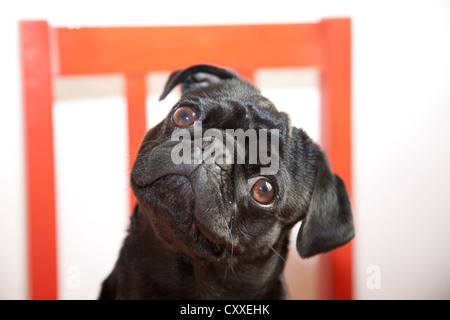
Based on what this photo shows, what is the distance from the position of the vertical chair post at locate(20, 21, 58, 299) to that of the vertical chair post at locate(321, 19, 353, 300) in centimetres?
78

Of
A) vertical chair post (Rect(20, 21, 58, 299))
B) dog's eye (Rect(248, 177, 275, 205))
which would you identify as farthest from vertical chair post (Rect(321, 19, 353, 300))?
vertical chair post (Rect(20, 21, 58, 299))

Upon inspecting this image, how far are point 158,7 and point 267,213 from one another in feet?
2.67

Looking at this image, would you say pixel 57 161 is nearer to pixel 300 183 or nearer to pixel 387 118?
pixel 300 183

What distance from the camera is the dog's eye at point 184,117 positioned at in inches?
37.9

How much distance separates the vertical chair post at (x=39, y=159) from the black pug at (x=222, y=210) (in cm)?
23

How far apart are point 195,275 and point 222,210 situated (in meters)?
0.30

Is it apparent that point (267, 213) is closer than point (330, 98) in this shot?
Yes

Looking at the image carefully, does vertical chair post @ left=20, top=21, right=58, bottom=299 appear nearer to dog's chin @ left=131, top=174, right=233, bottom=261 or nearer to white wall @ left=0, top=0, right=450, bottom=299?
white wall @ left=0, top=0, right=450, bottom=299

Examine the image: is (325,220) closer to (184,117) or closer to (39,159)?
(184,117)

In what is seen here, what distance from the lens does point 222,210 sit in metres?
0.84

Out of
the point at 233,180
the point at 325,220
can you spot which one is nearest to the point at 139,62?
the point at 233,180

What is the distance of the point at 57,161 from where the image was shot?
140cm
